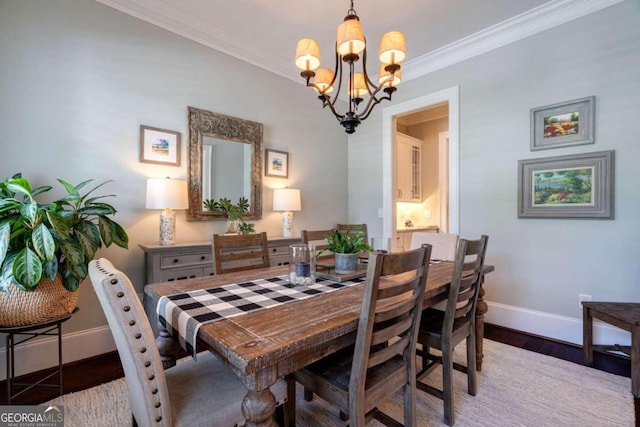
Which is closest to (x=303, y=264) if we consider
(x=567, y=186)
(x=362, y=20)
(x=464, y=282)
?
(x=464, y=282)

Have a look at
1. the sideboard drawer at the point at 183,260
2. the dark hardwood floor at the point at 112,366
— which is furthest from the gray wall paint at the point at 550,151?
the sideboard drawer at the point at 183,260

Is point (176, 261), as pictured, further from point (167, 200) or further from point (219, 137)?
point (219, 137)

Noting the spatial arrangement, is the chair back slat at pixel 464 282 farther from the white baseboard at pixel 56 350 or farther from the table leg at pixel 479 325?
the white baseboard at pixel 56 350

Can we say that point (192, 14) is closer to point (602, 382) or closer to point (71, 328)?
point (71, 328)

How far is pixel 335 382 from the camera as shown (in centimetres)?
118

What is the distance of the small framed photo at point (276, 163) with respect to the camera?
3.40 m

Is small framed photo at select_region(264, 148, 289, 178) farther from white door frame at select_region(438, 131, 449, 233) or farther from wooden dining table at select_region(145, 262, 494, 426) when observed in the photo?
white door frame at select_region(438, 131, 449, 233)

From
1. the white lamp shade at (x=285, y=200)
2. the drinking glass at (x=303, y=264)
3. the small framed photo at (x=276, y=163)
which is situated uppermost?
the small framed photo at (x=276, y=163)

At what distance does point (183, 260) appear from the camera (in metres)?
2.39

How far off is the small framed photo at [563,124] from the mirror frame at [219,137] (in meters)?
2.83

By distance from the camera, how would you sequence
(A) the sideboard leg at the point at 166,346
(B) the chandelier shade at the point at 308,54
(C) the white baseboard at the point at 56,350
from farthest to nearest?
(C) the white baseboard at the point at 56,350 → (B) the chandelier shade at the point at 308,54 → (A) the sideboard leg at the point at 166,346

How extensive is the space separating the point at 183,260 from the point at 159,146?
1.08 meters

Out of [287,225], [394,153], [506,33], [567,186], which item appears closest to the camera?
[567,186]

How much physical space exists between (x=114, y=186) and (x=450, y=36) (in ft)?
11.7
